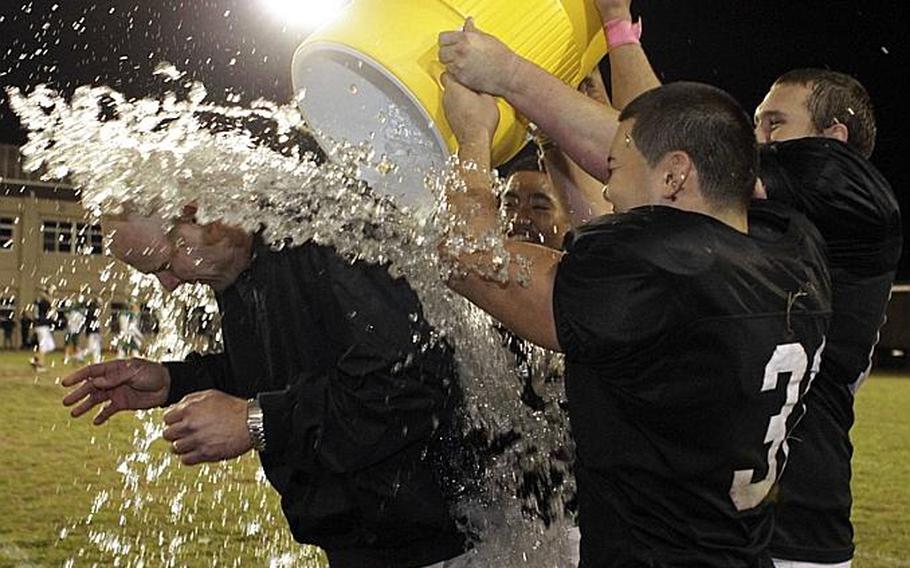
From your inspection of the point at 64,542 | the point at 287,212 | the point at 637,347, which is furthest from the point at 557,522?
the point at 64,542

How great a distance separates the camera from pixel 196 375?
11.8 feet

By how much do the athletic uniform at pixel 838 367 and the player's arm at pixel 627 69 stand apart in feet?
1.29

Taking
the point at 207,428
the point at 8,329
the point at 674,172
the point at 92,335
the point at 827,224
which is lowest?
the point at 8,329

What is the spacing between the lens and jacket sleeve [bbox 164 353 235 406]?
3.55 m

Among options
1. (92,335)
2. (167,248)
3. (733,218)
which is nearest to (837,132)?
(733,218)

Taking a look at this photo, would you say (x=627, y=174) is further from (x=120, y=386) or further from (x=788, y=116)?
(x=120, y=386)

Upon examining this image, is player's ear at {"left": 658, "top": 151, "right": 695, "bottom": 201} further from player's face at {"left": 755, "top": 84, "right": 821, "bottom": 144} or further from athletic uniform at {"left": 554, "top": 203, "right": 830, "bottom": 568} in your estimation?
player's face at {"left": 755, "top": 84, "right": 821, "bottom": 144}

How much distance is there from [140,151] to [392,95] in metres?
0.76

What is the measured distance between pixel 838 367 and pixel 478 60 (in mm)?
1383

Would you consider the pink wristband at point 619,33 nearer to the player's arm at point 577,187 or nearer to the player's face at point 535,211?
the player's arm at point 577,187

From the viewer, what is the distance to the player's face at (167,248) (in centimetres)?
287

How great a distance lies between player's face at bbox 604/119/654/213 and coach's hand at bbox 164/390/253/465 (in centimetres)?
107

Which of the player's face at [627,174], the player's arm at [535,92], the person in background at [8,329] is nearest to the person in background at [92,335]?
the person in background at [8,329]

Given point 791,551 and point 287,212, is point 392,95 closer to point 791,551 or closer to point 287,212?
point 287,212
